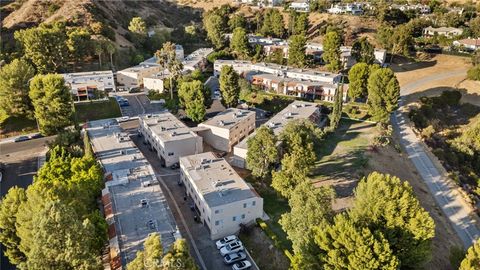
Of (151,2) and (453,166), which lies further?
(151,2)

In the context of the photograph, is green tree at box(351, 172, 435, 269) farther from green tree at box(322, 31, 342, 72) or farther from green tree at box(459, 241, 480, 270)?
green tree at box(322, 31, 342, 72)

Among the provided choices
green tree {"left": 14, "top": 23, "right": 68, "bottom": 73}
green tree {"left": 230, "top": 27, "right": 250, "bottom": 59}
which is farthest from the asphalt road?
green tree {"left": 230, "top": 27, "right": 250, "bottom": 59}

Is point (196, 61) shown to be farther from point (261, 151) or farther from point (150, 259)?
point (150, 259)

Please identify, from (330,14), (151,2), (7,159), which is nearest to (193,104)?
(7,159)

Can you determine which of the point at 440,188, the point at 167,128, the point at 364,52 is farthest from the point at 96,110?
the point at 364,52

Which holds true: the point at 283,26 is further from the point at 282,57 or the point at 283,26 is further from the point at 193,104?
the point at 193,104

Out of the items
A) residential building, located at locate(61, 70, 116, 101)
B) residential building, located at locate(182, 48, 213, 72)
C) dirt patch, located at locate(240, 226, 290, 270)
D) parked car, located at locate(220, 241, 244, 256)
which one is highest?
residential building, located at locate(182, 48, 213, 72)
